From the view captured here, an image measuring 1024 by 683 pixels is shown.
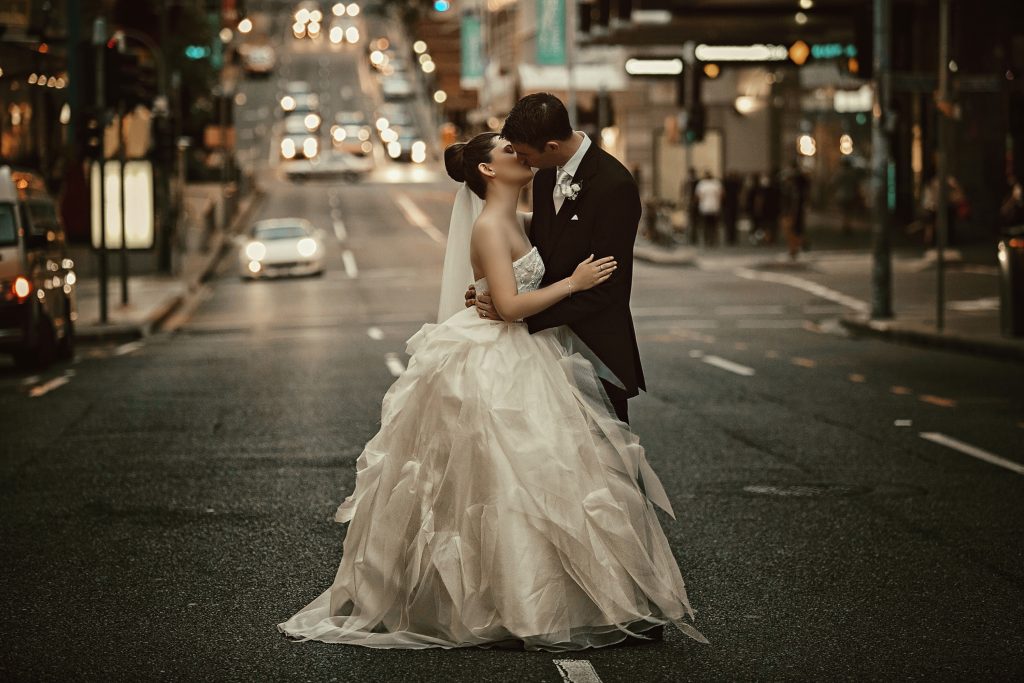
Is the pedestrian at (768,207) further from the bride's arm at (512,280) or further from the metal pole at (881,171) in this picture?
the bride's arm at (512,280)

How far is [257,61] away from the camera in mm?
129375

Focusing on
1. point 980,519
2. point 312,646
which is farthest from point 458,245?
point 980,519

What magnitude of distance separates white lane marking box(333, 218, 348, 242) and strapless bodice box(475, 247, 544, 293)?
44.2 m

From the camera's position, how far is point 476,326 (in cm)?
634

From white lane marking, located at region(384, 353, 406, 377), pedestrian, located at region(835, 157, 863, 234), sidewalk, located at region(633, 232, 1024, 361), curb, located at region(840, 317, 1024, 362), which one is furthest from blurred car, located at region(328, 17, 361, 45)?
white lane marking, located at region(384, 353, 406, 377)

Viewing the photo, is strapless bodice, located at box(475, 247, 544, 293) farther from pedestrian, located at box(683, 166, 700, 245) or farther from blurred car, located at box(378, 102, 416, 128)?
blurred car, located at box(378, 102, 416, 128)

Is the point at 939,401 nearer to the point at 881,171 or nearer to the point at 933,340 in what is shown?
the point at 933,340

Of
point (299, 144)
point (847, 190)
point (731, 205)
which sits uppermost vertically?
point (299, 144)

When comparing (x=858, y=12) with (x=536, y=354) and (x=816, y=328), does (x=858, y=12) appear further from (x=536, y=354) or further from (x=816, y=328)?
(x=536, y=354)

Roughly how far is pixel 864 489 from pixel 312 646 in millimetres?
4594

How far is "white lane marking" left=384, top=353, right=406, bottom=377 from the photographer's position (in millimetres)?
17484

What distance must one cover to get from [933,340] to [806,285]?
1128 cm

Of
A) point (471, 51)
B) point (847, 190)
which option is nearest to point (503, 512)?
point (847, 190)

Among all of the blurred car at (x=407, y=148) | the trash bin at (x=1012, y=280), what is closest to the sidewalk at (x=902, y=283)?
the trash bin at (x=1012, y=280)
